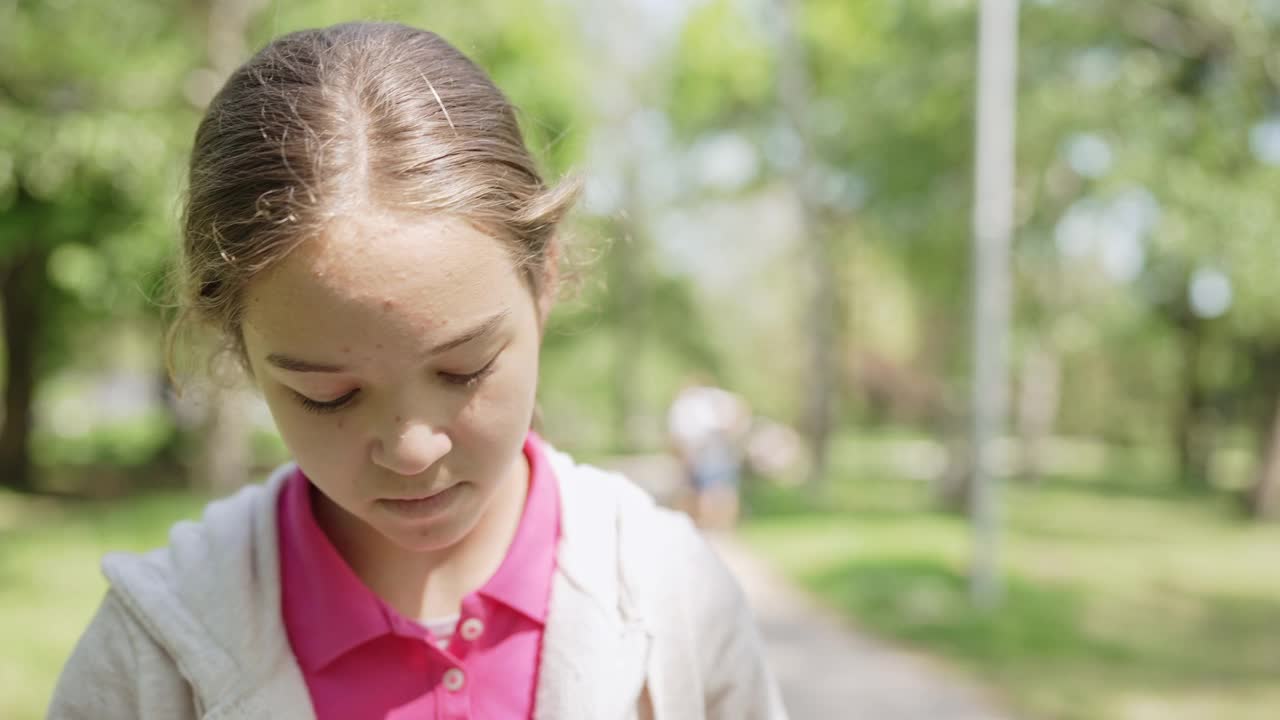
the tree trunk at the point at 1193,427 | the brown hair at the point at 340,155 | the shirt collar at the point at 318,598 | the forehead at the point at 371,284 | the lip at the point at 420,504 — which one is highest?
the brown hair at the point at 340,155

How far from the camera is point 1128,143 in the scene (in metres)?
11.5

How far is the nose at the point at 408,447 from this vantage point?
1.25m

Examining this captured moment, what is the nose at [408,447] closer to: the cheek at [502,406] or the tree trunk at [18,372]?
the cheek at [502,406]

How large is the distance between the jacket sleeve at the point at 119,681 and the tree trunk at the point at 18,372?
1630 cm

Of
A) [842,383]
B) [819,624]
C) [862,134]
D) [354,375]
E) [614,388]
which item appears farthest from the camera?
[842,383]

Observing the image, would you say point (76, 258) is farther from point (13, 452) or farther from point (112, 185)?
point (13, 452)

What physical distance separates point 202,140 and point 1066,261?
1364 cm

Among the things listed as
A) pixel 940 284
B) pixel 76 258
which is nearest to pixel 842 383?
pixel 940 284

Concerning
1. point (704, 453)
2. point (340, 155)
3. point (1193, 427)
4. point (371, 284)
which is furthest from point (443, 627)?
point (1193, 427)

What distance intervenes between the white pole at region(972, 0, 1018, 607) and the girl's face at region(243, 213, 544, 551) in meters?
6.93

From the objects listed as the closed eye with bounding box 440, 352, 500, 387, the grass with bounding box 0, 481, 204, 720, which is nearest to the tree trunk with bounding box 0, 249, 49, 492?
the grass with bounding box 0, 481, 204, 720

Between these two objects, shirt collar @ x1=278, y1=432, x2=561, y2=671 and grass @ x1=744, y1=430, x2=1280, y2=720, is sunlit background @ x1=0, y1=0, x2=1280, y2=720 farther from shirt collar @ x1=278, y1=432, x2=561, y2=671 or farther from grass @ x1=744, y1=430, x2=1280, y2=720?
shirt collar @ x1=278, y1=432, x2=561, y2=671

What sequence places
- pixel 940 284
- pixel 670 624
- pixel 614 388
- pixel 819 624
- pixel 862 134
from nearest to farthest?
pixel 670 624, pixel 819 624, pixel 862 134, pixel 940 284, pixel 614 388

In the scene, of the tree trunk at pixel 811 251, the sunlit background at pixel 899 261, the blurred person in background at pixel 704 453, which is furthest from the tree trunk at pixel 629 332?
the blurred person in background at pixel 704 453
